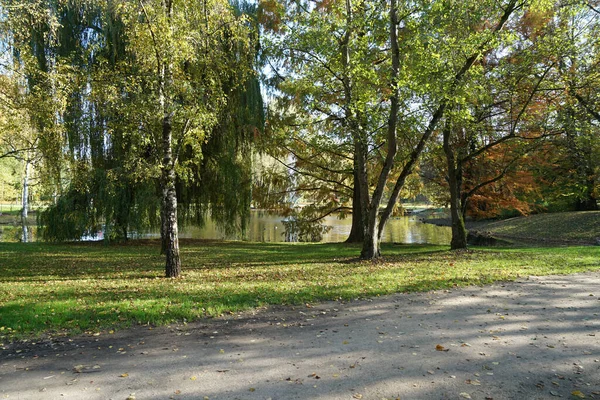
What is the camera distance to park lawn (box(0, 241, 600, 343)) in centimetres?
616

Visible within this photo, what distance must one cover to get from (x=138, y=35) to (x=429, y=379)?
8.37 metres

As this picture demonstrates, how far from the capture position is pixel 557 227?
23.6 metres

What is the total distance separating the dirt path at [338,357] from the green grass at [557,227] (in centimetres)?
1743

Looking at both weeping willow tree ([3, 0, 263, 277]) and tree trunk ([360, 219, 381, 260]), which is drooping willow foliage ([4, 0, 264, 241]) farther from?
tree trunk ([360, 219, 381, 260])

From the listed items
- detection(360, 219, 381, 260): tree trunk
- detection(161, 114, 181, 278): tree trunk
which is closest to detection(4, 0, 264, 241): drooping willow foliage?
detection(161, 114, 181, 278): tree trunk

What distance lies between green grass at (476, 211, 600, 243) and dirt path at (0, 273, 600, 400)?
1743 centimetres

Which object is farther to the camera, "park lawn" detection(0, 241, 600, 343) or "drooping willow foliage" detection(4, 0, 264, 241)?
"drooping willow foliage" detection(4, 0, 264, 241)

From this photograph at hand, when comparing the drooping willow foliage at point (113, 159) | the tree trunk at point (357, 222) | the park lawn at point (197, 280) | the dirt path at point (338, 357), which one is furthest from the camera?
the tree trunk at point (357, 222)

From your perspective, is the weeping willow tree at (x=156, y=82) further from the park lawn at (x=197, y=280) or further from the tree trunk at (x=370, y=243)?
the tree trunk at (x=370, y=243)

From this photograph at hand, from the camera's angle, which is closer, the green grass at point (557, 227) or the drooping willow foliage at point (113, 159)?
the drooping willow foliage at point (113, 159)

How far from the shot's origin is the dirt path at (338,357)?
3.81 metres

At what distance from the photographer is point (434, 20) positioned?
11.5 meters

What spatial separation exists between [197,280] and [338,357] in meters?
5.15

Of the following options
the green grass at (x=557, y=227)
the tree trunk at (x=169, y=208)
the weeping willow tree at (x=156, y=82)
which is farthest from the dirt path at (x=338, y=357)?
the green grass at (x=557, y=227)
